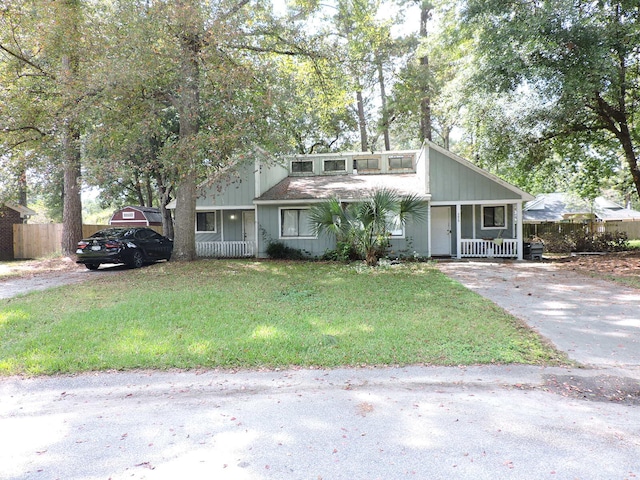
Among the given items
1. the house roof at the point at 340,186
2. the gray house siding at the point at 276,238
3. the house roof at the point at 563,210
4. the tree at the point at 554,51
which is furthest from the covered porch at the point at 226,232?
the house roof at the point at 563,210

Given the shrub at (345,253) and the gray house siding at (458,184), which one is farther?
the gray house siding at (458,184)

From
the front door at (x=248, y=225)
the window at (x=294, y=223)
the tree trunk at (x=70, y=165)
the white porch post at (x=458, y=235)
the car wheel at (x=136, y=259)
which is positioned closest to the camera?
the tree trunk at (x=70, y=165)

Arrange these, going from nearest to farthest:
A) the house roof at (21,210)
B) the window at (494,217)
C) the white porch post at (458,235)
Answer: the white porch post at (458,235) < the window at (494,217) < the house roof at (21,210)

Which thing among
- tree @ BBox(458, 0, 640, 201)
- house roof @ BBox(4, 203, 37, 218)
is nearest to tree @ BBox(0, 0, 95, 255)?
house roof @ BBox(4, 203, 37, 218)

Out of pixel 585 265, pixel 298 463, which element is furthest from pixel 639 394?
pixel 585 265

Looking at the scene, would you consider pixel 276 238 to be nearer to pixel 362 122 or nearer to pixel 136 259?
pixel 136 259

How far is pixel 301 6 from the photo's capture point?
1388 cm

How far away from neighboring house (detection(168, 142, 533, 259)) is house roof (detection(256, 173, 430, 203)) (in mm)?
42

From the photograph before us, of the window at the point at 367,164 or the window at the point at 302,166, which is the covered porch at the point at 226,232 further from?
the window at the point at 367,164

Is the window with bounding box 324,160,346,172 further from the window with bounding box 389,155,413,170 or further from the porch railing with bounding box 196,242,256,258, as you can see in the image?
the porch railing with bounding box 196,242,256,258

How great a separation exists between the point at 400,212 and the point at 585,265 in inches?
271

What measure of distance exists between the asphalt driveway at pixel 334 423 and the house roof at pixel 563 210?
21.3 meters

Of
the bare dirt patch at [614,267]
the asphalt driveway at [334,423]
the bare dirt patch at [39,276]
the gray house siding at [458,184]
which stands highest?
the gray house siding at [458,184]

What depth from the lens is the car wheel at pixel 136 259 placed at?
1274 centimetres
